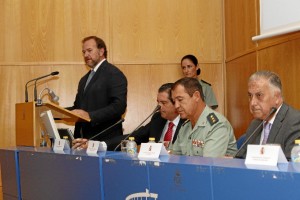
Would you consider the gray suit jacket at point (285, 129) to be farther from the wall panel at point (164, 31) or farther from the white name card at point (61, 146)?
the wall panel at point (164, 31)

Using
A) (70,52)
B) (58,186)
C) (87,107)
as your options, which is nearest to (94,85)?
(87,107)

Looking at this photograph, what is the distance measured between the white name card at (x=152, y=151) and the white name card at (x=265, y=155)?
529 millimetres

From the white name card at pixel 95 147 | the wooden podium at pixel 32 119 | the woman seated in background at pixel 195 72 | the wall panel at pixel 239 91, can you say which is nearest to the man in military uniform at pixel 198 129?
the white name card at pixel 95 147

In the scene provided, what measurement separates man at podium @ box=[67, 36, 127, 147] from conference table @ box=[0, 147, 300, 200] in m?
0.64

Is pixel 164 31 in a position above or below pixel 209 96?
above

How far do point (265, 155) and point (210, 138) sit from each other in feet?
3.16

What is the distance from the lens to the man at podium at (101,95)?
351 centimetres

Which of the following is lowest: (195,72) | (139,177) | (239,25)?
(139,177)

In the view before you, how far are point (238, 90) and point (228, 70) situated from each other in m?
0.52

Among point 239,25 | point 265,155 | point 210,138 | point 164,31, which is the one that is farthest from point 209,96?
point 265,155

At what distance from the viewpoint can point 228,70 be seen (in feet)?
18.6

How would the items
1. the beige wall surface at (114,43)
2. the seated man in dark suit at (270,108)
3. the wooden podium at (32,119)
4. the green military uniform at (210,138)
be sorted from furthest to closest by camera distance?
the beige wall surface at (114,43)
the wooden podium at (32,119)
the green military uniform at (210,138)
the seated man in dark suit at (270,108)

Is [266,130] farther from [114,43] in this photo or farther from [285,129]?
[114,43]

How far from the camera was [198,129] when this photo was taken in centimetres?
271
